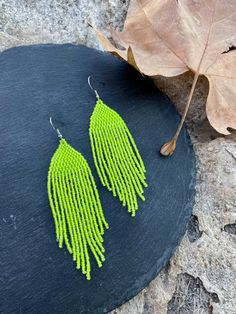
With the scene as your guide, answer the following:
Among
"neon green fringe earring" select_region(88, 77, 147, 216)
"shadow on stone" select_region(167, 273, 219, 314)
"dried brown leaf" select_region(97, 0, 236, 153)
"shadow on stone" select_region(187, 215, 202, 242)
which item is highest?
"dried brown leaf" select_region(97, 0, 236, 153)

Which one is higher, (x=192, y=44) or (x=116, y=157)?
(x=192, y=44)

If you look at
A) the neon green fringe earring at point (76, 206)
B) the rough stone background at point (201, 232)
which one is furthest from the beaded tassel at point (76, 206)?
the rough stone background at point (201, 232)

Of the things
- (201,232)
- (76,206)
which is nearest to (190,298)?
(201,232)

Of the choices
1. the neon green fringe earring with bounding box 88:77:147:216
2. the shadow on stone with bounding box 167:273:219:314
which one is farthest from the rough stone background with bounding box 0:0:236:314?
the neon green fringe earring with bounding box 88:77:147:216

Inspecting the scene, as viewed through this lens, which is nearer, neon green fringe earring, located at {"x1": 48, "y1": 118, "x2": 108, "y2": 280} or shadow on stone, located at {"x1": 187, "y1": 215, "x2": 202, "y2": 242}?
neon green fringe earring, located at {"x1": 48, "y1": 118, "x2": 108, "y2": 280}

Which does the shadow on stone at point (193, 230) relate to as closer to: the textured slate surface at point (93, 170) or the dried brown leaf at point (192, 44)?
the textured slate surface at point (93, 170)

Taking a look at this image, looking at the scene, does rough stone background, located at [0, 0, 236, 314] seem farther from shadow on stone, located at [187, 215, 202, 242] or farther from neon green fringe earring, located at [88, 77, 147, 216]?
neon green fringe earring, located at [88, 77, 147, 216]

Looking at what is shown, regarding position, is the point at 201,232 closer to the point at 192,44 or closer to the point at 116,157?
the point at 116,157
